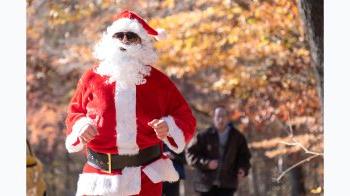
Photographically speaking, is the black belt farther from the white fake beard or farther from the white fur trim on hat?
the white fur trim on hat

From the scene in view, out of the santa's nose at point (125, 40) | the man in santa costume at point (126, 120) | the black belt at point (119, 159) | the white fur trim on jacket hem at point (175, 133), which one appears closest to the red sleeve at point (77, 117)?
the man in santa costume at point (126, 120)

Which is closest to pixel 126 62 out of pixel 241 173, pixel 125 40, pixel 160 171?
pixel 125 40

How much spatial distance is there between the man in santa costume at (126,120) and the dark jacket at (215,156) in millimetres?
2425

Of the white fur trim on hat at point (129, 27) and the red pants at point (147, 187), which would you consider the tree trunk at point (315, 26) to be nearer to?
the white fur trim on hat at point (129, 27)

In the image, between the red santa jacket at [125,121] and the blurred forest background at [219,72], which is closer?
the red santa jacket at [125,121]

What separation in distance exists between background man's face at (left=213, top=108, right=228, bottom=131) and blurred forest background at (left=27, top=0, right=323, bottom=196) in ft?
1.40

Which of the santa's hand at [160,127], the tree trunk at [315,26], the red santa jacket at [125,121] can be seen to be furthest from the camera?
the tree trunk at [315,26]

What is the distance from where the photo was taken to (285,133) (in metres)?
7.04

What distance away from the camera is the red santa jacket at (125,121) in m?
4.21

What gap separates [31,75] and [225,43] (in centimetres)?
176

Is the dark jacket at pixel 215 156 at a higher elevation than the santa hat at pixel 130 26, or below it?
below

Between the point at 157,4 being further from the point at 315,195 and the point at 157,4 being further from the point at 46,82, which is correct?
the point at 315,195

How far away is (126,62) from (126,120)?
1.03 ft

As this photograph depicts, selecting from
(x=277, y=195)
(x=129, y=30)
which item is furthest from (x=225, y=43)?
(x=129, y=30)
